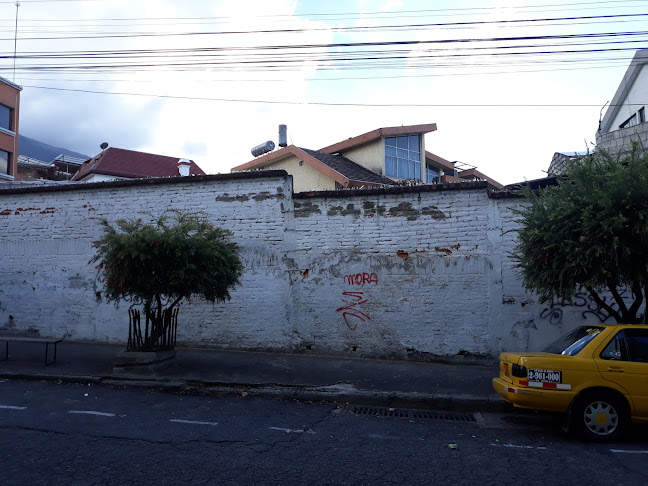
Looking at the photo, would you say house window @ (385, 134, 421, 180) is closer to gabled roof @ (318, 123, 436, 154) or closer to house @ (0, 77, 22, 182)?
gabled roof @ (318, 123, 436, 154)

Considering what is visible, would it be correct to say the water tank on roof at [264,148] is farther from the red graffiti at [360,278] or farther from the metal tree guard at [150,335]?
the metal tree guard at [150,335]

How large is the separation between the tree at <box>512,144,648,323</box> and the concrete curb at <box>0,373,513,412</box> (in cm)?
216

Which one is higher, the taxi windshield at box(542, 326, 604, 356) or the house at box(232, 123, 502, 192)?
the house at box(232, 123, 502, 192)

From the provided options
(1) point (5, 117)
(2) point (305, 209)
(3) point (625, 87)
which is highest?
(1) point (5, 117)

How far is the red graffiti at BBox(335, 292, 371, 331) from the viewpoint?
1203cm

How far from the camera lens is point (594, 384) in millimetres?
6672

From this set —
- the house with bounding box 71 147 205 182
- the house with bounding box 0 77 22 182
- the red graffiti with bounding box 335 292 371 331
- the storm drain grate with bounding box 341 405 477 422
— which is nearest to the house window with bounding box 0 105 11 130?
the house with bounding box 0 77 22 182

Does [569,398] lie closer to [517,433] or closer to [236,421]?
[517,433]

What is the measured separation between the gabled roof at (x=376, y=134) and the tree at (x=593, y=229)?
15896 millimetres

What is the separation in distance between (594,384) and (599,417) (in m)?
0.39

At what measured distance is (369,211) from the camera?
12234 mm

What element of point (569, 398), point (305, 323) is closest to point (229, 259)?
point (305, 323)

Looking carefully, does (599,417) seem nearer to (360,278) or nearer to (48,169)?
(360,278)

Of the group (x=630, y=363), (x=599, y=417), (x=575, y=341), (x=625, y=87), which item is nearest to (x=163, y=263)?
(x=575, y=341)
